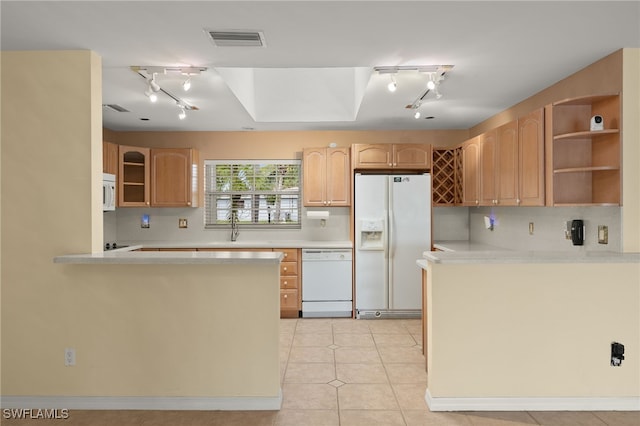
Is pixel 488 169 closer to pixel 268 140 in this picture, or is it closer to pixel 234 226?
pixel 268 140

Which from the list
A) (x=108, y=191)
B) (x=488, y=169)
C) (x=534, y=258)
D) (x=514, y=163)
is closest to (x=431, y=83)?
(x=514, y=163)

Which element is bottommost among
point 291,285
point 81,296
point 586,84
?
point 291,285

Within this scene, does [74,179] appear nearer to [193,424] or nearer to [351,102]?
[193,424]

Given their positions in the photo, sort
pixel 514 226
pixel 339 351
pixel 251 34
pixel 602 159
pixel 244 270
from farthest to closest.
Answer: pixel 514 226 < pixel 339 351 < pixel 602 159 < pixel 244 270 < pixel 251 34

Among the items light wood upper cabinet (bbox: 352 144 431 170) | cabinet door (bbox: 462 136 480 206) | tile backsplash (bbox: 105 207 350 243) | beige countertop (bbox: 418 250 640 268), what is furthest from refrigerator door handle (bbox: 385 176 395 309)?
beige countertop (bbox: 418 250 640 268)

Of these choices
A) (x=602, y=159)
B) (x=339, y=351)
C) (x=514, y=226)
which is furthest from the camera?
(x=514, y=226)

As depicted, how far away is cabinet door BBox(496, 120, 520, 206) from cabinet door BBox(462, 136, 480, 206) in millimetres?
553

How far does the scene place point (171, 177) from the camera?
17.2 feet

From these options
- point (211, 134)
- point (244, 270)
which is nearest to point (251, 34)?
point (244, 270)

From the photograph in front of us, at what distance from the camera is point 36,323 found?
273 centimetres

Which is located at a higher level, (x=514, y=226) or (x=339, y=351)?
(x=514, y=226)

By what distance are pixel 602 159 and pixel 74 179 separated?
12.1 ft

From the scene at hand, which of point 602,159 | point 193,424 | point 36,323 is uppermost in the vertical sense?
point 602,159

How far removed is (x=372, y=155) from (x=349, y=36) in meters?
2.63
